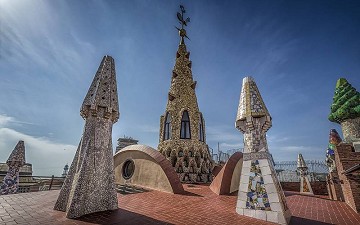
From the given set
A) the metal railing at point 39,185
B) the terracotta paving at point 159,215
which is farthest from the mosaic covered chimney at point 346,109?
the metal railing at point 39,185

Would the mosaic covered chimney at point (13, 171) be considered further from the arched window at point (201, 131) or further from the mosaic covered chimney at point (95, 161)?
the arched window at point (201, 131)

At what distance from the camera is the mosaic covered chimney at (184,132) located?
14.5 metres

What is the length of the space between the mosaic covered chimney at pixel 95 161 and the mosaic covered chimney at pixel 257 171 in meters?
4.31

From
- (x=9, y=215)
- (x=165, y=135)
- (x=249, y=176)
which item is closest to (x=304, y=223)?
→ (x=249, y=176)

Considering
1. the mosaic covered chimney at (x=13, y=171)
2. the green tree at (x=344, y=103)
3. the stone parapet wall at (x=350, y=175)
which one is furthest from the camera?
the green tree at (x=344, y=103)

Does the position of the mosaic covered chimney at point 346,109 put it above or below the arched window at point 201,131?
above

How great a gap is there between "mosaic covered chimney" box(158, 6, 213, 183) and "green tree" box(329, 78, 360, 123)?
12.2 metres

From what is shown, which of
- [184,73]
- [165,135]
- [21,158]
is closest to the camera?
[21,158]

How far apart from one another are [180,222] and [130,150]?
24.3 ft

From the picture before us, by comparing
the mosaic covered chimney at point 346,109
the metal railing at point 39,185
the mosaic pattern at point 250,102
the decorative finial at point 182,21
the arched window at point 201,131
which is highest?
the decorative finial at point 182,21

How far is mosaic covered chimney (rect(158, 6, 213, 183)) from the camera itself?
1448 centimetres

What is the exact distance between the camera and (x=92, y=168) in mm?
5742

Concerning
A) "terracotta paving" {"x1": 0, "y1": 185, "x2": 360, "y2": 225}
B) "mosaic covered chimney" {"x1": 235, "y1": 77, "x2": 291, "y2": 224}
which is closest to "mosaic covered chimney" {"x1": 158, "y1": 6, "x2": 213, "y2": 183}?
"terracotta paving" {"x1": 0, "y1": 185, "x2": 360, "y2": 225}

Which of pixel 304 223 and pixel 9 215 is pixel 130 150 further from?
pixel 304 223
